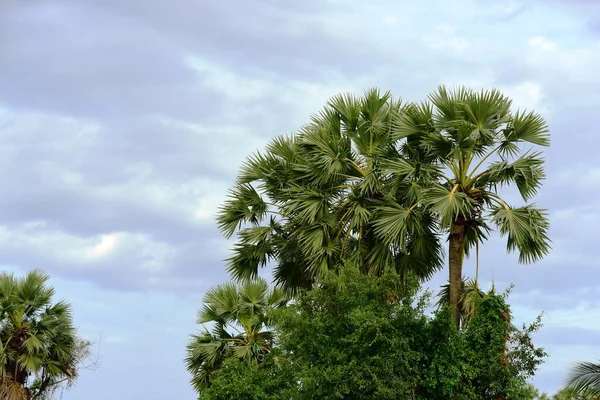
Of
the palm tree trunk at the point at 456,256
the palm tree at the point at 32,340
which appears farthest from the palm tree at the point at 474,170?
the palm tree at the point at 32,340

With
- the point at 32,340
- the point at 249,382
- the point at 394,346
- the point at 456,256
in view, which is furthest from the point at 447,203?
the point at 32,340

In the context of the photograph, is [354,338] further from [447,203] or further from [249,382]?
[249,382]

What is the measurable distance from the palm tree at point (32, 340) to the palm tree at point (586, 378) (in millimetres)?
14783

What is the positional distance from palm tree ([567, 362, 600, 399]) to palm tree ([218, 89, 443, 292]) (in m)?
4.38

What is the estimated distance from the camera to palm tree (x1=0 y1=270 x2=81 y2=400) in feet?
104

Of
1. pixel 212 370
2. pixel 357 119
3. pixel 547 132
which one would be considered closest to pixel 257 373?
pixel 212 370

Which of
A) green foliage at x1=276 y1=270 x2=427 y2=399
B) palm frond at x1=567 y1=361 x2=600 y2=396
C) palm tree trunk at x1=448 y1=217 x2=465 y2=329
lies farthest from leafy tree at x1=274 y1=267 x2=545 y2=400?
palm frond at x1=567 y1=361 x2=600 y2=396

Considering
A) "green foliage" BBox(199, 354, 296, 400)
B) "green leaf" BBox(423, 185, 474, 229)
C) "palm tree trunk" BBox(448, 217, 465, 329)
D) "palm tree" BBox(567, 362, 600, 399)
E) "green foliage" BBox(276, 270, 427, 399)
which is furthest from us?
"palm tree" BBox(567, 362, 600, 399)

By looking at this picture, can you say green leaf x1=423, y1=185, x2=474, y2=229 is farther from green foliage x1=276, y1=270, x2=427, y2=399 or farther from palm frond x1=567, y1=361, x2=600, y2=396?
palm frond x1=567, y1=361, x2=600, y2=396

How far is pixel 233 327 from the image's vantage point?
28.2 meters

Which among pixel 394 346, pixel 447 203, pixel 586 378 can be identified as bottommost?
pixel 394 346

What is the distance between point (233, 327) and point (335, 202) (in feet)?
13.9

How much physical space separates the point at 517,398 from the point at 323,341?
423cm

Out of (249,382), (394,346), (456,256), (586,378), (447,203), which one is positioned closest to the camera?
(394,346)
